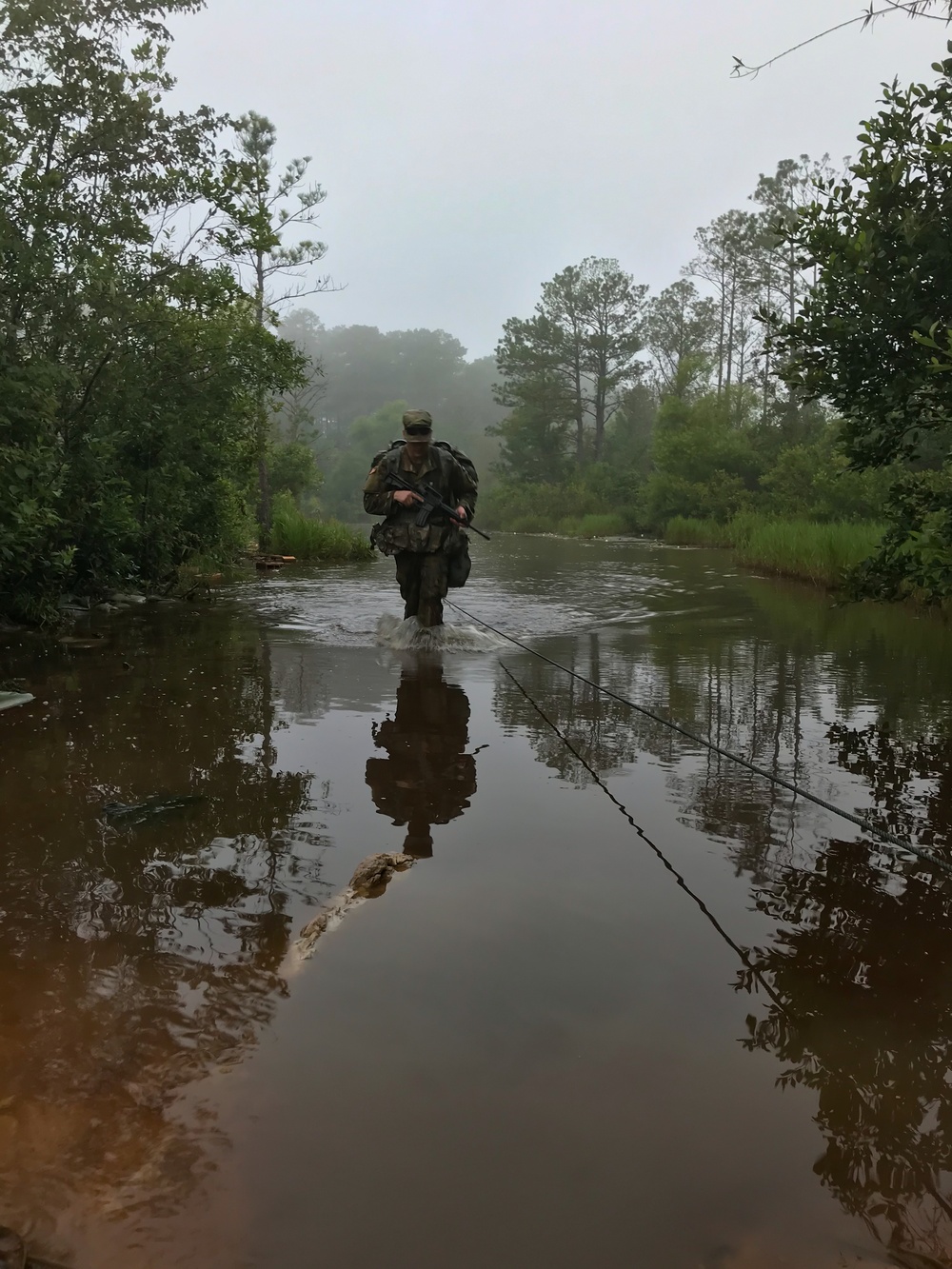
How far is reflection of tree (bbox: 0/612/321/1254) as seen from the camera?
6.81ft

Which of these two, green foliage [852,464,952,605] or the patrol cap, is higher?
the patrol cap

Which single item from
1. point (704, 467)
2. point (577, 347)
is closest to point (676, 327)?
point (577, 347)

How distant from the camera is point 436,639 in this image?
9648 millimetres

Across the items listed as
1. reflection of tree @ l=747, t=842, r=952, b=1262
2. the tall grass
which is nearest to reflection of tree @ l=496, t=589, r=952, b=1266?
reflection of tree @ l=747, t=842, r=952, b=1262

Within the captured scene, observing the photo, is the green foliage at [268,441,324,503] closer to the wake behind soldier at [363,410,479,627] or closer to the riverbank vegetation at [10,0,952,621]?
the riverbank vegetation at [10,0,952,621]

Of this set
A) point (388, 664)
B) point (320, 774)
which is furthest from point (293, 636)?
point (320, 774)

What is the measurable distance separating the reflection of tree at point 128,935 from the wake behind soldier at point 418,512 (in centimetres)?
374

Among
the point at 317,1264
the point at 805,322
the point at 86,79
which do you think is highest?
the point at 86,79

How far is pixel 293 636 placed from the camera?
1010 centimetres

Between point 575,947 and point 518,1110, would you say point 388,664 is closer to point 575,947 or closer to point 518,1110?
point 575,947

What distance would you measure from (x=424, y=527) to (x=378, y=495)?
1.77ft

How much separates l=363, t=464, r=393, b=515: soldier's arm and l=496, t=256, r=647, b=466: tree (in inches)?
2214

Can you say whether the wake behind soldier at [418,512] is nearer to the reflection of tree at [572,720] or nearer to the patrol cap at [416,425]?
the patrol cap at [416,425]

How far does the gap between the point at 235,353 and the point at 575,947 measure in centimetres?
1228
